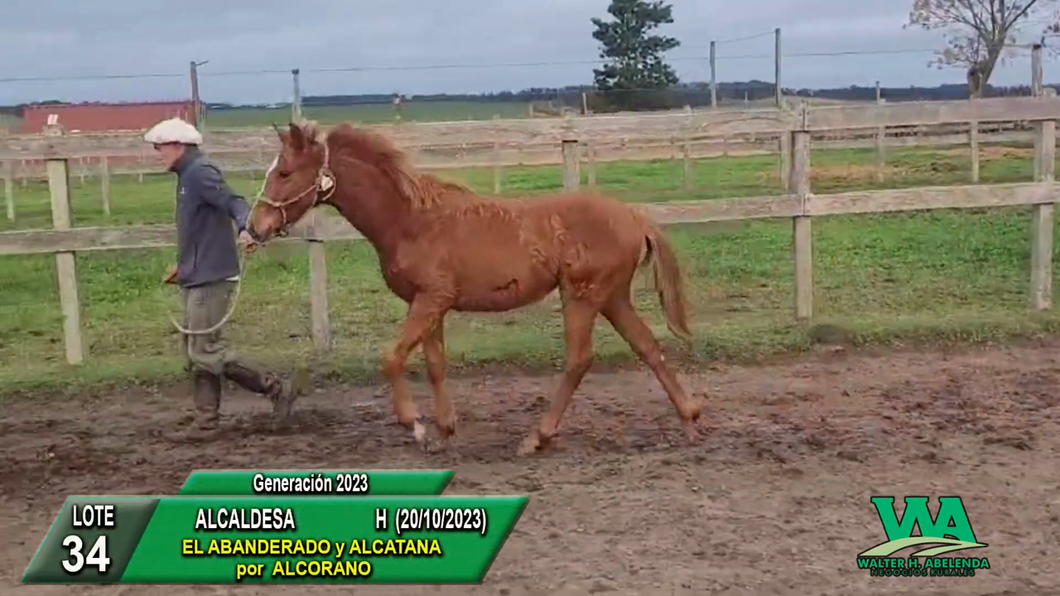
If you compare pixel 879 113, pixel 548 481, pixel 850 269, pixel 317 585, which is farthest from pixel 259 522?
pixel 850 269

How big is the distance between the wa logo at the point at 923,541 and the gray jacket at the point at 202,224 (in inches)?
140

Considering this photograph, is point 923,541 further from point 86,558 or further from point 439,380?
point 86,558

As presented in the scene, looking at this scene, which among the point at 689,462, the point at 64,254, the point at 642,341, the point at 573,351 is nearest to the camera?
the point at 689,462

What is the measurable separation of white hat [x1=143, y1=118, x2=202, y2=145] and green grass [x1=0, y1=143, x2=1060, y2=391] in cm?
201

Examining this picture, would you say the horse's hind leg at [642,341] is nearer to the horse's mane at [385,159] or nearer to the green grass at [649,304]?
the horse's mane at [385,159]

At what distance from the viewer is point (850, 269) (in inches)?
421

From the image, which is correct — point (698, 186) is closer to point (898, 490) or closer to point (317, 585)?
point (898, 490)

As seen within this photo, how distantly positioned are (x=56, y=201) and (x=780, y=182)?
12340mm

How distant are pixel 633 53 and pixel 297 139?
20.5 m

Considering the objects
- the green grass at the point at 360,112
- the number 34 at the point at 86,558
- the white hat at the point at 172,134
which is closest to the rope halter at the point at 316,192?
the white hat at the point at 172,134

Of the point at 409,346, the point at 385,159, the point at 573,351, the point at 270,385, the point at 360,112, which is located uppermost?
the point at 360,112

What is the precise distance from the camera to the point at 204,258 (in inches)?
243

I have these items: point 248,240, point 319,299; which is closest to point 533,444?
point 248,240

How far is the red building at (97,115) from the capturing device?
874 inches
